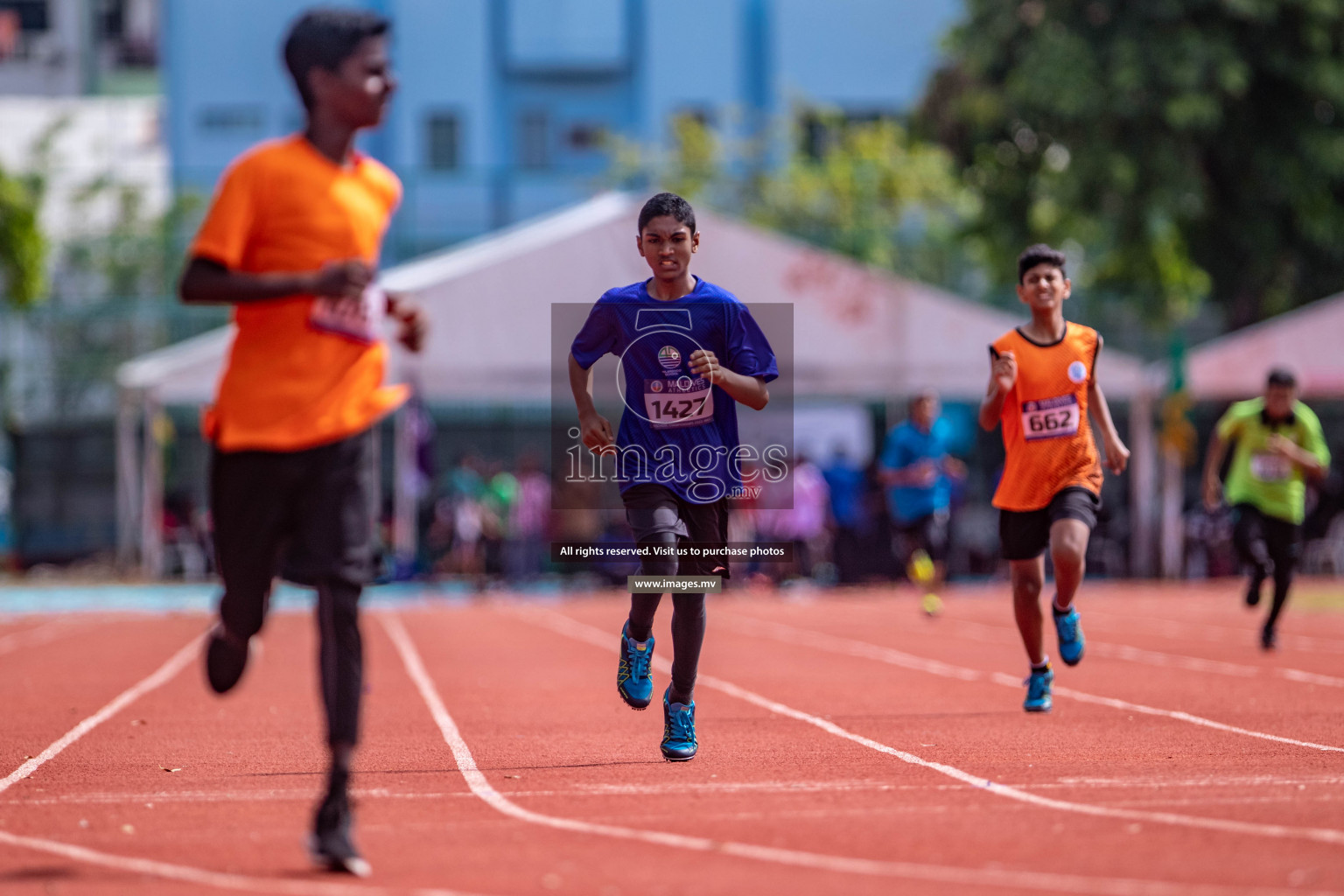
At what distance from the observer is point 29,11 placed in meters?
53.5

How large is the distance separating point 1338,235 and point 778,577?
425 inches

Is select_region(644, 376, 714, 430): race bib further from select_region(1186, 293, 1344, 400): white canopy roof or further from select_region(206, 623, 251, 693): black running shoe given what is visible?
select_region(1186, 293, 1344, 400): white canopy roof

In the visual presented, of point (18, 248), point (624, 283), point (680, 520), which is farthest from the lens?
point (18, 248)

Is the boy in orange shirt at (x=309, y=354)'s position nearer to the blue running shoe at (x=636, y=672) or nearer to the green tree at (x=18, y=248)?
the blue running shoe at (x=636, y=672)

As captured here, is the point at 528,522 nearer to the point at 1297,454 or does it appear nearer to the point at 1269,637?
the point at 1269,637

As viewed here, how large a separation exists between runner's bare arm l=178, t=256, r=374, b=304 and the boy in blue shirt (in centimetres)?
209

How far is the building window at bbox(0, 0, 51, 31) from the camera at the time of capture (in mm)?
53219

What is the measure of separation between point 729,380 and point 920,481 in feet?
35.3

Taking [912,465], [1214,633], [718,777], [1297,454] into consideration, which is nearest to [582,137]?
[912,465]

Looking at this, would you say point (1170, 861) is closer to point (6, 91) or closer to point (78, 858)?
point (78, 858)

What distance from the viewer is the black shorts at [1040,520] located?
9133 mm

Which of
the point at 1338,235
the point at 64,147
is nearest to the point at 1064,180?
the point at 1338,235

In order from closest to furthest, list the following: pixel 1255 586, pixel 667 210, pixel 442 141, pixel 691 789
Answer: pixel 691 789 → pixel 667 210 → pixel 1255 586 → pixel 442 141

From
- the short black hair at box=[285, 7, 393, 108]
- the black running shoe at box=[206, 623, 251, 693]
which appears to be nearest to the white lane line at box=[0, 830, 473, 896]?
the black running shoe at box=[206, 623, 251, 693]
